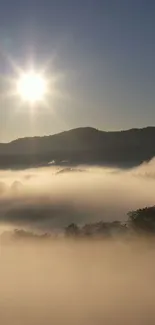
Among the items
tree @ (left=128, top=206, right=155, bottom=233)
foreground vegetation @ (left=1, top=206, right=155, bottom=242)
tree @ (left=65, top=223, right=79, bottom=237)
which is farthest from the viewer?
tree @ (left=65, top=223, right=79, bottom=237)

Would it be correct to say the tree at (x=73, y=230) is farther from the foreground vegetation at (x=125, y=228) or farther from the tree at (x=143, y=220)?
the tree at (x=143, y=220)

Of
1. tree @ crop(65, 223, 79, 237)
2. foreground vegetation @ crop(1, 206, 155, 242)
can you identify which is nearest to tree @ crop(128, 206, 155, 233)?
foreground vegetation @ crop(1, 206, 155, 242)

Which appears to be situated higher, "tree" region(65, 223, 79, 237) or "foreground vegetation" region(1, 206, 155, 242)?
"tree" region(65, 223, 79, 237)

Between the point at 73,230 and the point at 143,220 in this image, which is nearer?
the point at 143,220

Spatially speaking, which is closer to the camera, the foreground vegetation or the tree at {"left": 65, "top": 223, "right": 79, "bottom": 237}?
the foreground vegetation

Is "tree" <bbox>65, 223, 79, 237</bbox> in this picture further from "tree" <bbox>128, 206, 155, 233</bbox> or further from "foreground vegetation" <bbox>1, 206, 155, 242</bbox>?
"tree" <bbox>128, 206, 155, 233</bbox>

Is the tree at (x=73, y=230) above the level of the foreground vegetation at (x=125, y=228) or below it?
above

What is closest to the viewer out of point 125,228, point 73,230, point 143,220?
point 143,220

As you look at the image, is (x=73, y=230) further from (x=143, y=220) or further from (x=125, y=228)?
(x=143, y=220)

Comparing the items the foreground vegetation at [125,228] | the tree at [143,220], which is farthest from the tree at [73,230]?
the tree at [143,220]

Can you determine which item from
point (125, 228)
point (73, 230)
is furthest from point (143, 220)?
point (73, 230)

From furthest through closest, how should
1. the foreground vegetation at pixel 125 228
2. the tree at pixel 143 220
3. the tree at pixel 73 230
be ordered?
the tree at pixel 73 230 → the foreground vegetation at pixel 125 228 → the tree at pixel 143 220

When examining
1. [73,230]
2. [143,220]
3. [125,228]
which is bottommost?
[143,220]
